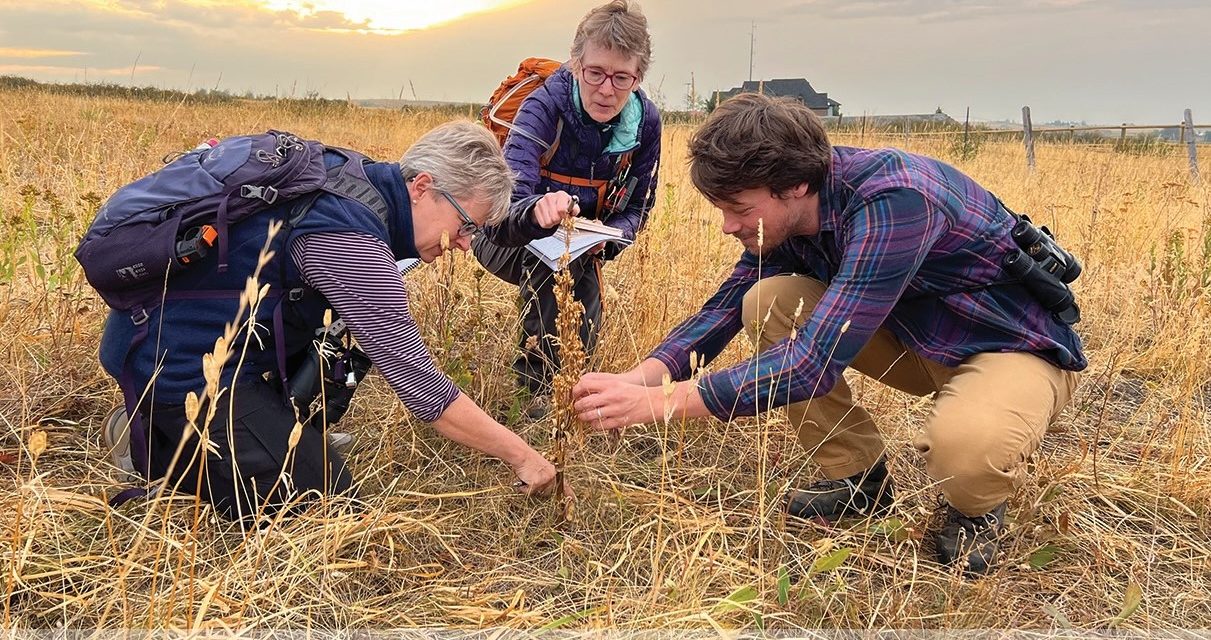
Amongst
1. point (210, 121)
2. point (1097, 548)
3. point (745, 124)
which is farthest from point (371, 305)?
point (210, 121)

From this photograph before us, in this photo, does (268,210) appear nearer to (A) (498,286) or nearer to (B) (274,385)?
(B) (274,385)

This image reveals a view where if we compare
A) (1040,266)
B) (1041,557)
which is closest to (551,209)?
(1040,266)

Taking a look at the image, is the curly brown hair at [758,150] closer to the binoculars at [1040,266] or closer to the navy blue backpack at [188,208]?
the binoculars at [1040,266]

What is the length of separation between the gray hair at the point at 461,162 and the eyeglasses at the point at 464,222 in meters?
0.02

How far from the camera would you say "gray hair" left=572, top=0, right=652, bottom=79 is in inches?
116

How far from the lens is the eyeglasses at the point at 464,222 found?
7.04ft

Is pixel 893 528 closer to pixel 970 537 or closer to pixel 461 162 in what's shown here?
pixel 970 537

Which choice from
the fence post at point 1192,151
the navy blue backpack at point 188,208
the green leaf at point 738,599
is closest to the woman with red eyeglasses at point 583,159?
the navy blue backpack at point 188,208

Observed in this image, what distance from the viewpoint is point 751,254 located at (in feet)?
8.44

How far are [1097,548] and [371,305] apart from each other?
88.1 inches

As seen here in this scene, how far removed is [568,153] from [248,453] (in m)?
1.73

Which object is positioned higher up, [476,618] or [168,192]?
[168,192]

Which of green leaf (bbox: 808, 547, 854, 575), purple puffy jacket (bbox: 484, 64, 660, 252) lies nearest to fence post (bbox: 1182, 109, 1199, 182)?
purple puffy jacket (bbox: 484, 64, 660, 252)

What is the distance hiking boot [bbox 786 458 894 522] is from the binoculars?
2.39 ft
